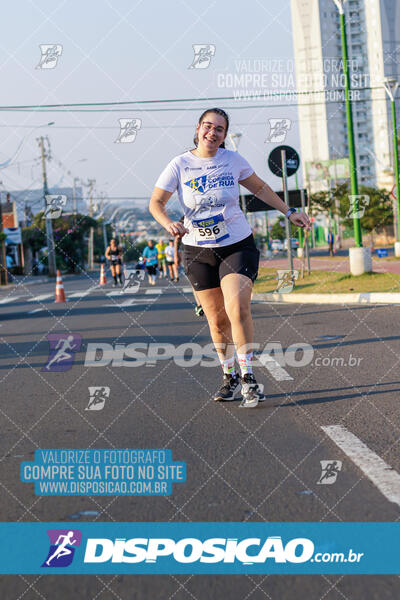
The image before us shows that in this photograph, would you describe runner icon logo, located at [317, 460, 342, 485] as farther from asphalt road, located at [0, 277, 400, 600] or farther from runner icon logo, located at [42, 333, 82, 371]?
runner icon logo, located at [42, 333, 82, 371]

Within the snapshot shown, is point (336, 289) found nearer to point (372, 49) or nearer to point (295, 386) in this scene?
point (295, 386)

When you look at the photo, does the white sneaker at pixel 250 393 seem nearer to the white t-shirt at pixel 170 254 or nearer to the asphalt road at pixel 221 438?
the asphalt road at pixel 221 438

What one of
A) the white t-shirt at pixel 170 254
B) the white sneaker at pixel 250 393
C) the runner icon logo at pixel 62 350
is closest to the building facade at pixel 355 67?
the white t-shirt at pixel 170 254

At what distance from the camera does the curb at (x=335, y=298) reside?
47.9 feet

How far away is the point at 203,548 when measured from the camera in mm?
3000

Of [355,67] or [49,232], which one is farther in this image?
[355,67]

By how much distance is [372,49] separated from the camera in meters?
140

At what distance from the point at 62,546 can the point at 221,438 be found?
1.76 m

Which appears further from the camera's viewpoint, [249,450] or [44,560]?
[249,450]

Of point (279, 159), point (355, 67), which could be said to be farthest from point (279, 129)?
point (355, 67)

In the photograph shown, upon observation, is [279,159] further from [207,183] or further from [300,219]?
[207,183]

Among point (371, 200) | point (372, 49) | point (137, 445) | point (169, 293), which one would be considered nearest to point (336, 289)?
point (169, 293)

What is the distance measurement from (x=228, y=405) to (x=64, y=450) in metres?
1.58
